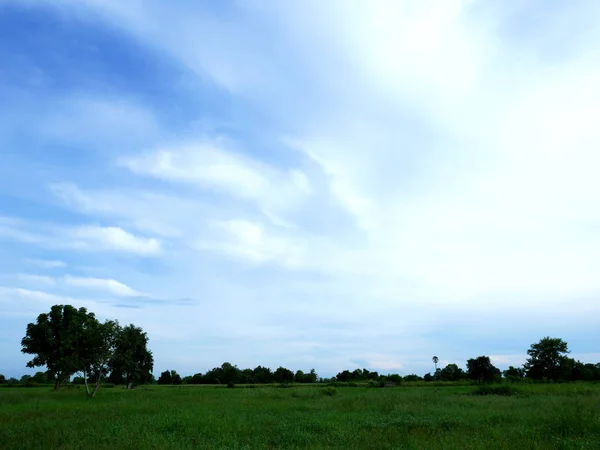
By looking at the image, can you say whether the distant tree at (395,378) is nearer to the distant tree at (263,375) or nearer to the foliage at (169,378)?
the distant tree at (263,375)

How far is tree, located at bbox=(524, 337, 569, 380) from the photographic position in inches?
3105

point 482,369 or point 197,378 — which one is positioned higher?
point 482,369

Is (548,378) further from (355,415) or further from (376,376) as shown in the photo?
(355,415)

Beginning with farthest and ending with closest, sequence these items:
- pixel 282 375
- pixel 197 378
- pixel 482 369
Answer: pixel 197 378, pixel 282 375, pixel 482 369

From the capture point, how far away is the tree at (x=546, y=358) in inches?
3105

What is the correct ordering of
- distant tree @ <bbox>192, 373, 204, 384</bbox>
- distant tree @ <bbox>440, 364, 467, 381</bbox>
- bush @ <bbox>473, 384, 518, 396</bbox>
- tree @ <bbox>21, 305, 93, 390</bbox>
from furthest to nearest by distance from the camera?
1. distant tree @ <bbox>192, 373, 204, 384</bbox>
2. distant tree @ <bbox>440, 364, 467, 381</bbox>
3. tree @ <bbox>21, 305, 93, 390</bbox>
4. bush @ <bbox>473, 384, 518, 396</bbox>

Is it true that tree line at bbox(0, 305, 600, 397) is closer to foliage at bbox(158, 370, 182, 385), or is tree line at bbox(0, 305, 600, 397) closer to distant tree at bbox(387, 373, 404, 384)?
distant tree at bbox(387, 373, 404, 384)

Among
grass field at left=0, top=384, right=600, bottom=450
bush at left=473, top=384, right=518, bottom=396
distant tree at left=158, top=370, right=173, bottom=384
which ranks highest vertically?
grass field at left=0, top=384, right=600, bottom=450

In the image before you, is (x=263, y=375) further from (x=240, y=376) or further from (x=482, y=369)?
(x=482, y=369)

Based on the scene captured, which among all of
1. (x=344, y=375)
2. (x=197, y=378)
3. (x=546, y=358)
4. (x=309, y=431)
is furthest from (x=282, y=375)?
(x=309, y=431)

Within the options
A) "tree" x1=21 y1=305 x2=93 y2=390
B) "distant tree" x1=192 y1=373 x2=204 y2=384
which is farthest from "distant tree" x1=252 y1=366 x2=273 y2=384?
"tree" x1=21 y1=305 x2=93 y2=390

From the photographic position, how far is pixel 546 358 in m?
80.8

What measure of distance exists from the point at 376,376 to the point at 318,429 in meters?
95.8

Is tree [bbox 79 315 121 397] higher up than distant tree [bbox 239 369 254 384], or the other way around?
tree [bbox 79 315 121 397]
